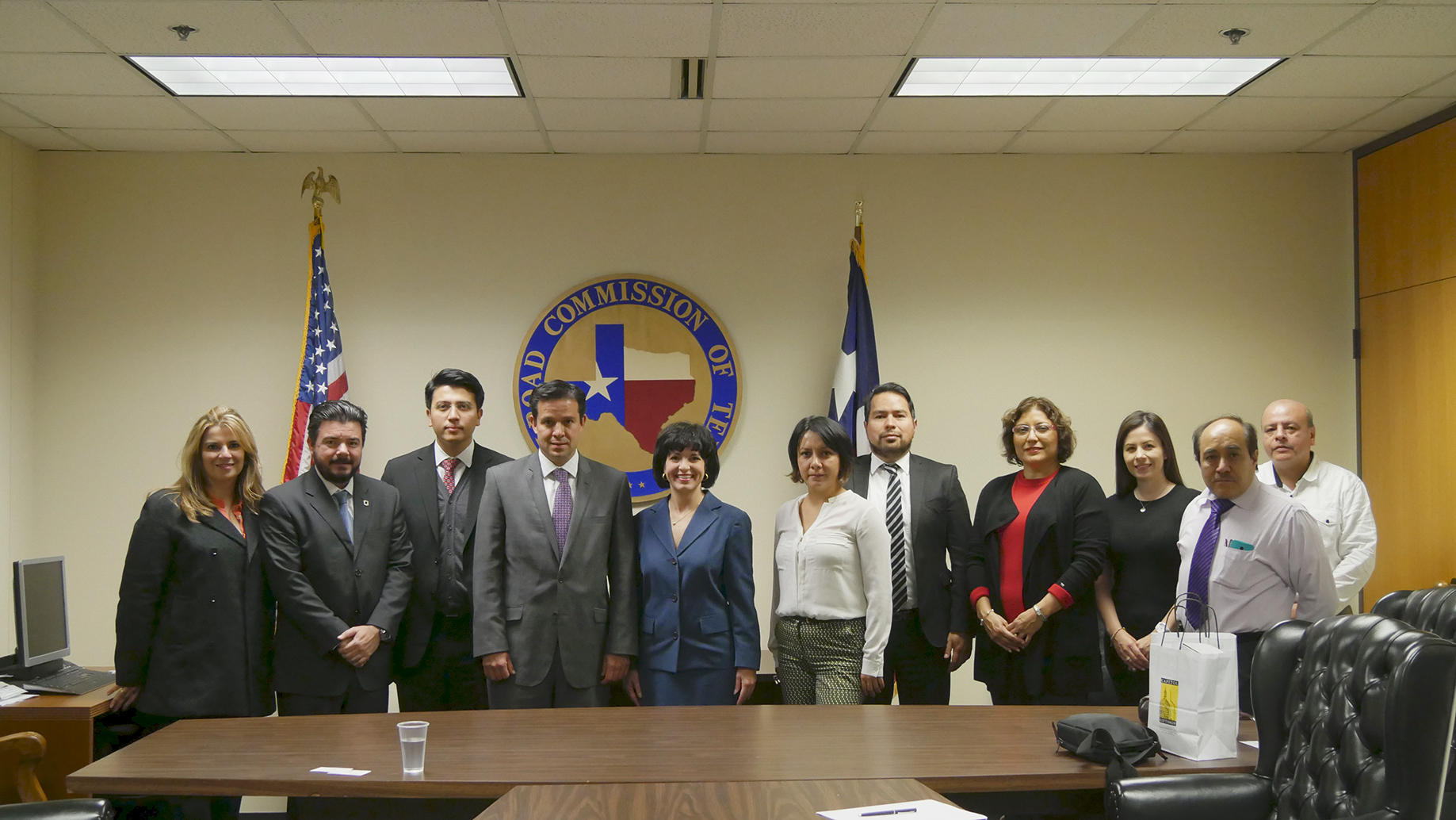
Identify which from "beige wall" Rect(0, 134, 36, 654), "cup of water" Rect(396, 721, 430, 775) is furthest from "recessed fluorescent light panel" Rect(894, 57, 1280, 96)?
"beige wall" Rect(0, 134, 36, 654)

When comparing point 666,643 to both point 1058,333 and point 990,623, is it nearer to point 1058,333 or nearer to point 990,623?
point 990,623

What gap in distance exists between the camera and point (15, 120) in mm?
4621

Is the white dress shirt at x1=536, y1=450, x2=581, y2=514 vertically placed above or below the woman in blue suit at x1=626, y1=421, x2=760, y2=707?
above

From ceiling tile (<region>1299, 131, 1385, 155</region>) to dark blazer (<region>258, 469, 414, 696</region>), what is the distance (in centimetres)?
483

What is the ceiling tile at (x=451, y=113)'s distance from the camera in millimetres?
4422

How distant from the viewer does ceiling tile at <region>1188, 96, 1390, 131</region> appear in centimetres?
455

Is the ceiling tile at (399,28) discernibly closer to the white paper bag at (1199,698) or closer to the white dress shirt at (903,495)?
the white dress shirt at (903,495)

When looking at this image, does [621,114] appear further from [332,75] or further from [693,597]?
[693,597]

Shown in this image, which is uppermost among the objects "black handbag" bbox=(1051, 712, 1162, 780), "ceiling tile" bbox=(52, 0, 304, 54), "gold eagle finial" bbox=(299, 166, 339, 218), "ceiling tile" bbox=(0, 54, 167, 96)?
"ceiling tile" bbox=(52, 0, 304, 54)

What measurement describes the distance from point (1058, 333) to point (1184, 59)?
1.59 metres

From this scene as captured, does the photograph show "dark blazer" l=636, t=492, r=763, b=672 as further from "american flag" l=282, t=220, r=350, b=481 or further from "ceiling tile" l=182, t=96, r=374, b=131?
"ceiling tile" l=182, t=96, r=374, b=131

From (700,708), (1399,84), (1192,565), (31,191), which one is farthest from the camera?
(31,191)

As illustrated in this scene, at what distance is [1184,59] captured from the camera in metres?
4.06

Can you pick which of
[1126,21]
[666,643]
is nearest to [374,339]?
[666,643]
